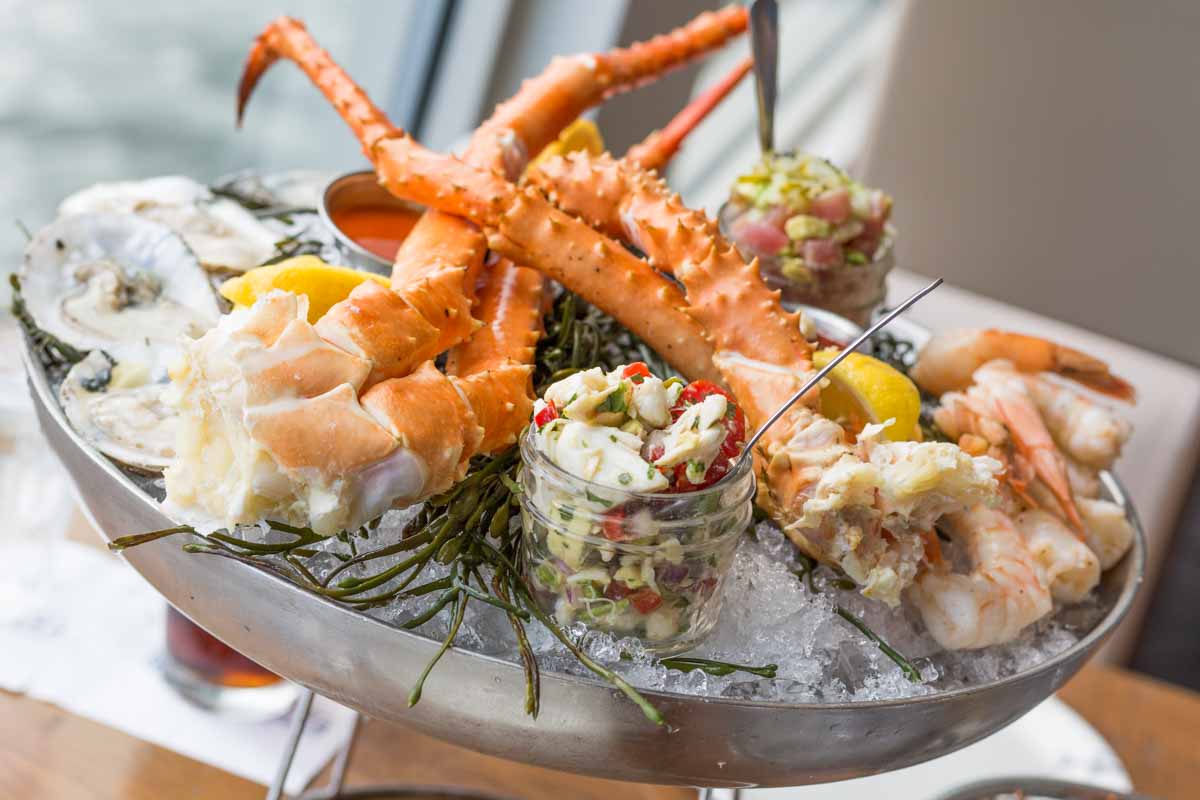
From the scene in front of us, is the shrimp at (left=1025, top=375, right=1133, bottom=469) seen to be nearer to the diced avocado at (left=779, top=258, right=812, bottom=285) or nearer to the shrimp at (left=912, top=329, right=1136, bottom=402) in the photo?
the shrimp at (left=912, top=329, right=1136, bottom=402)

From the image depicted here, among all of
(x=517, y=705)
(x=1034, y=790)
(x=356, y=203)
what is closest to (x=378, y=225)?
(x=356, y=203)

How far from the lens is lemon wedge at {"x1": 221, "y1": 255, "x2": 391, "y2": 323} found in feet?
2.59

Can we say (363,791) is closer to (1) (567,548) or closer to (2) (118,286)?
(2) (118,286)

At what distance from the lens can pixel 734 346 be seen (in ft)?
2.76

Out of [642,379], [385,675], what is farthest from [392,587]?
[642,379]

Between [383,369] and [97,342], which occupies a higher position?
[383,369]

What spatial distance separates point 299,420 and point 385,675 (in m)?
0.14

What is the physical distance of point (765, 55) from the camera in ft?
3.66

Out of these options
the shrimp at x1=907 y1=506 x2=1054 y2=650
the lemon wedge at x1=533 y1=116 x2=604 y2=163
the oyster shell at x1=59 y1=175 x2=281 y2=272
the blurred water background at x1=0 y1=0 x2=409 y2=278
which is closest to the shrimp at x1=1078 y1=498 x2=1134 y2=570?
the shrimp at x1=907 y1=506 x2=1054 y2=650

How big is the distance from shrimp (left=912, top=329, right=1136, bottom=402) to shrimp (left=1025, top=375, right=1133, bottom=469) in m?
0.04

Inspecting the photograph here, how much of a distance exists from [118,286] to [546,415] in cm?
45

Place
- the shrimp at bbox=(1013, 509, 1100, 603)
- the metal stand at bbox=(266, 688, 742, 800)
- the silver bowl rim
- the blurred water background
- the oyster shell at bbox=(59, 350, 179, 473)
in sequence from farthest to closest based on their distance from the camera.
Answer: the blurred water background
the metal stand at bbox=(266, 688, 742, 800)
the shrimp at bbox=(1013, 509, 1100, 603)
the oyster shell at bbox=(59, 350, 179, 473)
the silver bowl rim

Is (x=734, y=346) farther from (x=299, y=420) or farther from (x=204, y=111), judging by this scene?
(x=204, y=111)

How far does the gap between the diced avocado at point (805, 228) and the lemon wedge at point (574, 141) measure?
0.25 meters
